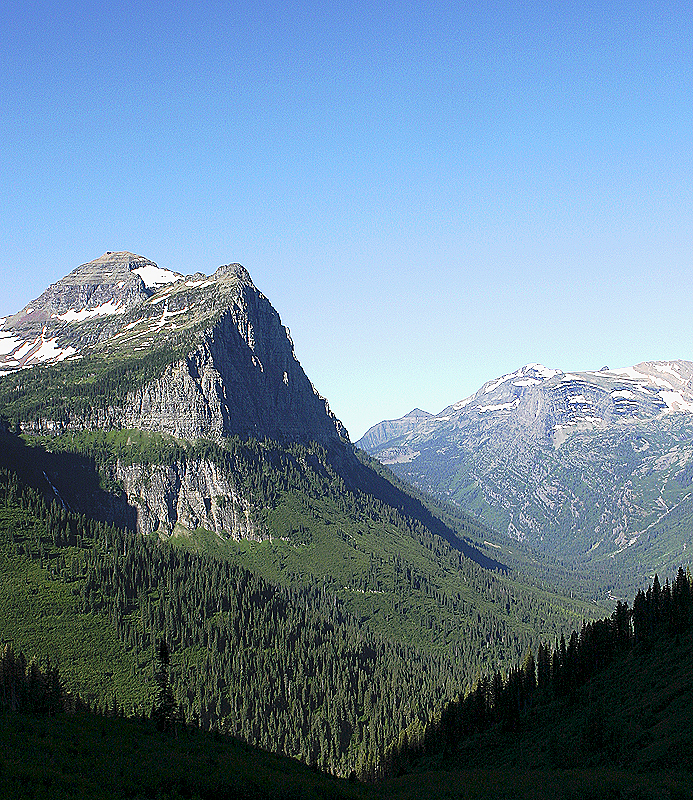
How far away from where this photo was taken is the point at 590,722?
97.2 m

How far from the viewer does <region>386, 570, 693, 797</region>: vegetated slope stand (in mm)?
71750

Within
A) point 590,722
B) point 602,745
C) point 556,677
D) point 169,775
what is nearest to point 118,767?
point 169,775

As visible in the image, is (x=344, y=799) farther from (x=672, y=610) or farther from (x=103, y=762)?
(x=672, y=610)

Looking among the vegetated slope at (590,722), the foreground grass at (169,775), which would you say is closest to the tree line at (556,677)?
the vegetated slope at (590,722)

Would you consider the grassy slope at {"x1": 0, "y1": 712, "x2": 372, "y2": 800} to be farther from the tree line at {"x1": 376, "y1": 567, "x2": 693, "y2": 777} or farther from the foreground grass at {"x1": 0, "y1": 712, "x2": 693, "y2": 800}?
the tree line at {"x1": 376, "y1": 567, "x2": 693, "y2": 777}

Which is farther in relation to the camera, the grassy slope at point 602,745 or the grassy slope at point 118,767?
the grassy slope at point 602,745

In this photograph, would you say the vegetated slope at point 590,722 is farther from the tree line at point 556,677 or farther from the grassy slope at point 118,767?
the grassy slope at point 118,767

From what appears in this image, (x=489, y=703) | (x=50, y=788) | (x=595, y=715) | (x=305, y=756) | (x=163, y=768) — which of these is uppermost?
(x=50, y=788)

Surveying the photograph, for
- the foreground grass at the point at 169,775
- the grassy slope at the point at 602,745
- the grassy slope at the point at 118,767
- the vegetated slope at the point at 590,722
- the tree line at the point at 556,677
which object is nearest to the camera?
the grassy slope at the point at 118,767

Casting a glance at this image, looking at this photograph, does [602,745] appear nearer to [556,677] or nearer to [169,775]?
[169,775]

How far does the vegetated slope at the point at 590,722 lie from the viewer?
71.8 metres

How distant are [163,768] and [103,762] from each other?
5.57 meters

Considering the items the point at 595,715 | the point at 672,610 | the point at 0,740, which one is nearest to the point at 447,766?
the point at 595,715

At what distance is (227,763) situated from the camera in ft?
236
